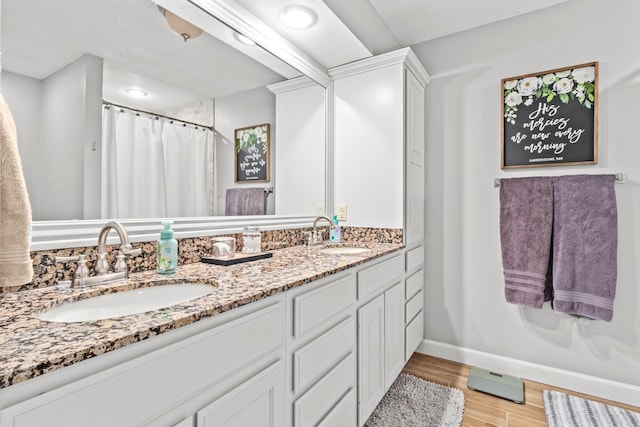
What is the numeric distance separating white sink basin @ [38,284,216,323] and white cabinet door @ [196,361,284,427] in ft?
1.11

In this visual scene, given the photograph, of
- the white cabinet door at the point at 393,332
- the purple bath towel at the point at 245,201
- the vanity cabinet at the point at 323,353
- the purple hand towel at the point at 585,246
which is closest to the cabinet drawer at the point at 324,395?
the vanity cabinet at the point at 323,353

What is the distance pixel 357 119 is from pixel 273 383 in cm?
180

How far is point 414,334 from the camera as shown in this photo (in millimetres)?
2318

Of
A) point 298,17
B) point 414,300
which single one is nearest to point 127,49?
point 298,17

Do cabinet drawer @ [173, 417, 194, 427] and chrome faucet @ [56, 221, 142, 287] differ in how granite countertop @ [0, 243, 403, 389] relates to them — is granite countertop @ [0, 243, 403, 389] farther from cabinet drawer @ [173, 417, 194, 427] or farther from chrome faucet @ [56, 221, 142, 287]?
cabinet drawer @ [173, 417, 194, 427]

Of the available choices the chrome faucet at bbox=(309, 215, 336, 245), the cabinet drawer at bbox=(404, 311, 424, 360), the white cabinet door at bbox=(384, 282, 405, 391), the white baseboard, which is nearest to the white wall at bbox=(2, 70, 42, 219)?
the chrome faucet at bbox=(309, 215, 336, 245)

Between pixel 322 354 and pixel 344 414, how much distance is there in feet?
1.25

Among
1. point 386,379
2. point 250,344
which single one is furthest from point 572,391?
point 250,344

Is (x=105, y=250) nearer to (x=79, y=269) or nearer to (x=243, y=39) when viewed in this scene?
(x=79, y=269)

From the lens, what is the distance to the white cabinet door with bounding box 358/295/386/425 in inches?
60.4

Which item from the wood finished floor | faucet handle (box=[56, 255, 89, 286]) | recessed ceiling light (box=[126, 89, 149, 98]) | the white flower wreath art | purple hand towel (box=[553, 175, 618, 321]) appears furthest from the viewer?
the white flower wreath art

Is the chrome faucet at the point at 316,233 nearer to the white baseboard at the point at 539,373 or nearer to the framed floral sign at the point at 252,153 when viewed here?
the framed floral sign at the point at 252,153

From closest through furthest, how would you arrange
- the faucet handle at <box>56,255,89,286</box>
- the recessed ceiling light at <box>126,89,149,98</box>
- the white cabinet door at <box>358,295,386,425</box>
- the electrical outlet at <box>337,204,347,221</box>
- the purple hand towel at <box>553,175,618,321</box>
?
1. the faucet handle at <box>56,255,89,286</box>
2. the recessed ceiling light at <box>126,89,149,98</box>
3. the white cabinet door at <box>358,295,386,425</box>
4. the purple hand towel at <box>553,175,618,321</box>
5. the electrical outlet at <box>337,204,347,221</box>

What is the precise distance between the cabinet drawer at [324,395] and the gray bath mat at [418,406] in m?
0.49
